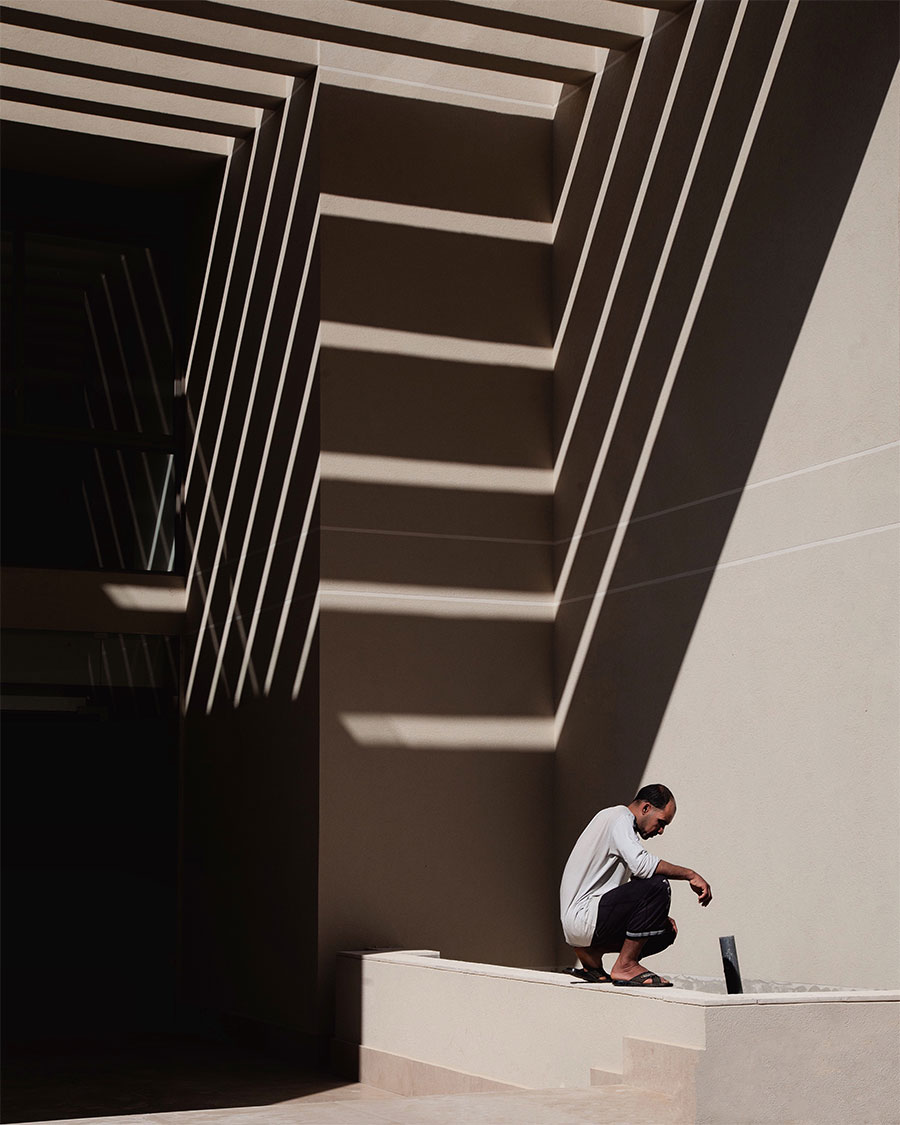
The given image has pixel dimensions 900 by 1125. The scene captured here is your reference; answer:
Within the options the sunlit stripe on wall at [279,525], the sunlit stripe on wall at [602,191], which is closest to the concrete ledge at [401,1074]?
the sunlit stripe on wall at [279,525]

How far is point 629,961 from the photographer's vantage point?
7.11 m

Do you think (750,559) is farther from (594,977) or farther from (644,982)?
(644,982)

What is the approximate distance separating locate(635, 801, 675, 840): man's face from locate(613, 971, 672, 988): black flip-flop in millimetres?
664

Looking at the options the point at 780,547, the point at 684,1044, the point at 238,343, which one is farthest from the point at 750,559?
the point at 238,343

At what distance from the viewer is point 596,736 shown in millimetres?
10578

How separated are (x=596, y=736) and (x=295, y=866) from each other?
7.56 feet

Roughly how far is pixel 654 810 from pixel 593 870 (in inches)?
16.7

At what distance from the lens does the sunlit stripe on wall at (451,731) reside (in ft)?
34.5

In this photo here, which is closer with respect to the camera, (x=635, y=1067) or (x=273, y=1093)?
(x=635, y=1067)

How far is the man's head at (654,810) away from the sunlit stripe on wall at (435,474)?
4062 mm

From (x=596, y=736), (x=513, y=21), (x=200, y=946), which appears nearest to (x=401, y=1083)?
(x=596, y=736)

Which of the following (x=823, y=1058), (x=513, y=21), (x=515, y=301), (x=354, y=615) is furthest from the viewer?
(x=515, y=301)

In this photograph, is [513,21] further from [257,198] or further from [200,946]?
[200,946]

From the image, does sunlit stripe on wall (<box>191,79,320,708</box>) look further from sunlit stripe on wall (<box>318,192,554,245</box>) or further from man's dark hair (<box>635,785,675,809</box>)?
man's dark hair (<box>635,785,675,809</box>)
